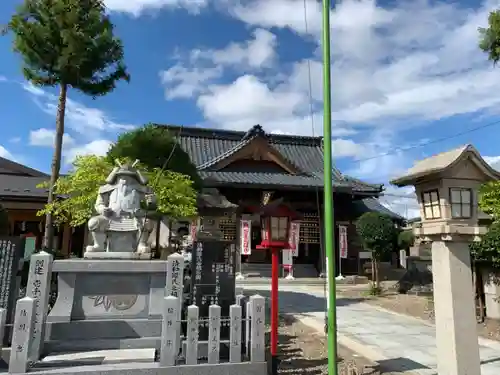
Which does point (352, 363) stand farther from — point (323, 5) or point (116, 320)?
point (323, 5)

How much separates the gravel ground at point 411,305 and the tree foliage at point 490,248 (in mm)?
1597

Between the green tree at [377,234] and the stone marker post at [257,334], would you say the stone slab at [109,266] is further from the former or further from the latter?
the green tree at [377,234]

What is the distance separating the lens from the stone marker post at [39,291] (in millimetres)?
6328

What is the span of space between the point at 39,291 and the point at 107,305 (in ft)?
4.26

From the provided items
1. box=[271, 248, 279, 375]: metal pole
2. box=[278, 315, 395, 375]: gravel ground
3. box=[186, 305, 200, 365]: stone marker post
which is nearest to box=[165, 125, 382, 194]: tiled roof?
box=[278, 315, 395, 375]: gravel ground

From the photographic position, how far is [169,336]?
5859 mm

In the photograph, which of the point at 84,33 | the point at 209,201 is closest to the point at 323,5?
the point at 84,33

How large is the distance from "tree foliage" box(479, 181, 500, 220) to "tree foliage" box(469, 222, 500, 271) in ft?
1.81

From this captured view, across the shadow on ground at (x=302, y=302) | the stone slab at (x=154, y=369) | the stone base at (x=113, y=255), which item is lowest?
the shadow on ground at (x=302, y=302)

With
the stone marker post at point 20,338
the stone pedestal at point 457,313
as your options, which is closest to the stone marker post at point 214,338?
the stone marker post at point 20,338

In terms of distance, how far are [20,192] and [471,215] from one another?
65.2 ft

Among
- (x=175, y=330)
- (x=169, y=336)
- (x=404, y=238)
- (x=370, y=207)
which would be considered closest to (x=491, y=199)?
(x=404, y=238)

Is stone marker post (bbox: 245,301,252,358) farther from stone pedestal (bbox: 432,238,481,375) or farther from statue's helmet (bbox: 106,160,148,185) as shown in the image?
statue's helmet (bbox: 106,160,148,185)

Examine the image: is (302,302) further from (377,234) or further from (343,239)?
(343,239)
